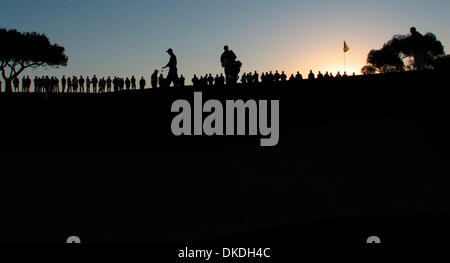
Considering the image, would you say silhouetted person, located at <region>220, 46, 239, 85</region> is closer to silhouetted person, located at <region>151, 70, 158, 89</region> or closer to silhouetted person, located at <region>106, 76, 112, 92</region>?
silhouetted person, located at <region>151, 70, 158, 89</region>

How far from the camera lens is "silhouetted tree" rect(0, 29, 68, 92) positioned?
46906mm

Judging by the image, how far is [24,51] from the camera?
159ft

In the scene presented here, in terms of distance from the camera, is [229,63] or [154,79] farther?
[154,79]

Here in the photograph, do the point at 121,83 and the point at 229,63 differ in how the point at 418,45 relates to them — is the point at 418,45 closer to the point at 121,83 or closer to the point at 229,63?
the point at 229,63

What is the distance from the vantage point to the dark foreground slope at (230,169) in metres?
10.8

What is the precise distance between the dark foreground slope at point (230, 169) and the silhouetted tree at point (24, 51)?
122ft

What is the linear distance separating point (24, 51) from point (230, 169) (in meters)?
45.1

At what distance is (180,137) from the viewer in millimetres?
11148

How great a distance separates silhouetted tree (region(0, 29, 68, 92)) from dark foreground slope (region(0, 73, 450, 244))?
3723 cm

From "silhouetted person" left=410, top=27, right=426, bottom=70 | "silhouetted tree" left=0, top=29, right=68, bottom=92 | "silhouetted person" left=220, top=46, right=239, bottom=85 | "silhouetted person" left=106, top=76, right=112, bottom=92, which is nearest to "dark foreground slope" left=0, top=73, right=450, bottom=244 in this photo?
"silhouetted person" left=410, top=27, right=426, bottom=70

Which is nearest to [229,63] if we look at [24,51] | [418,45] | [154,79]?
[418,45]

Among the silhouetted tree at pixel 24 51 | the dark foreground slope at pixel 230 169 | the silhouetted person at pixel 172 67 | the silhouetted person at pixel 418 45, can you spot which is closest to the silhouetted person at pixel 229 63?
the silhouetted person at pixel 172 67

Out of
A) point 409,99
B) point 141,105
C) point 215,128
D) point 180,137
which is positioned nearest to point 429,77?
point 409,99
